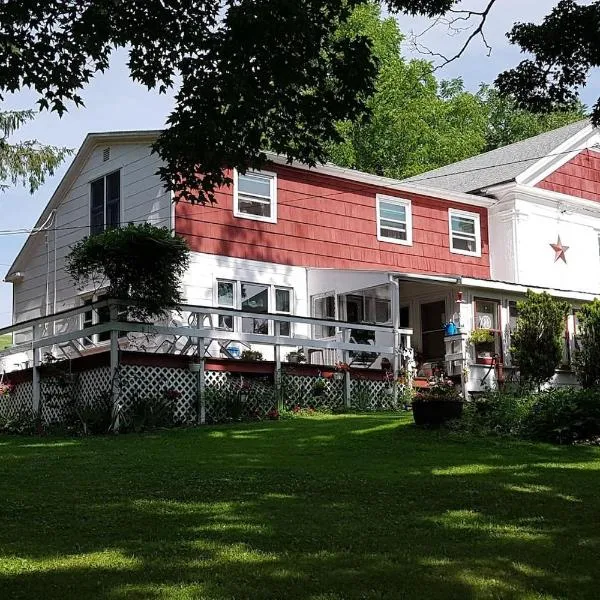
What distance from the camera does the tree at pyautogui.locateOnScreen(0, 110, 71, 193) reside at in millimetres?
25016

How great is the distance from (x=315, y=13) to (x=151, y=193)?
10.7 metres

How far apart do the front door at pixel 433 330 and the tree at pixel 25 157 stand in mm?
10504

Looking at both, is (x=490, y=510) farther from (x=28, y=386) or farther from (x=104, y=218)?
(x=104, y=218)

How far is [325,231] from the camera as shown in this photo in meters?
21.8

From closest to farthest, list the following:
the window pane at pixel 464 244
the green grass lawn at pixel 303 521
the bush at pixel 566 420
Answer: the green grass lawn at pixel 303 521, the bush at pixel 566 420, the window pane at pixel 464 244

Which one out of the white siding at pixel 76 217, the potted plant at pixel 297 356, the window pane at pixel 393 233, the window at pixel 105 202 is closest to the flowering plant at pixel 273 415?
the potted plant at pixel 297 356

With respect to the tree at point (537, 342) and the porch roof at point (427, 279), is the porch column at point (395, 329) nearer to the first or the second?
the porch roof at point (427, 279)

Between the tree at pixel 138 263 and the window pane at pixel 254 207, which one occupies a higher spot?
the window pane at pixel 254 207

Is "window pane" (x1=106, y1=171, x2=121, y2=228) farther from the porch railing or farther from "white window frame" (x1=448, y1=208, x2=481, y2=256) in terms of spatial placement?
"white window frame" (x1=448, y1=208, x2=481, y2=256)

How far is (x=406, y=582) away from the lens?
5512 millimetres

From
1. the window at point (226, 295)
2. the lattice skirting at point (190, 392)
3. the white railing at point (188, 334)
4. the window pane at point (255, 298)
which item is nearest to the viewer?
the lattice skirting at point (190, 392)

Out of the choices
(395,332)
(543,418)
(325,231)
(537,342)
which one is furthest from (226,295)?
(543,418)

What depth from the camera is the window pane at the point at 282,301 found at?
20.7 metres

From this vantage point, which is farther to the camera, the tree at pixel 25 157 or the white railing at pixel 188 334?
the tree at pixel 25 157
